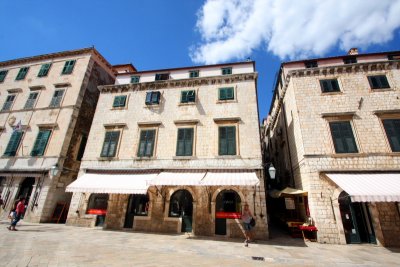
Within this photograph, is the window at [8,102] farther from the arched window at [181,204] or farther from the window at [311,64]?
the window at [311,64]

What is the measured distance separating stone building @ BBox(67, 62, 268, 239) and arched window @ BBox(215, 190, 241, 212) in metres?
0.05

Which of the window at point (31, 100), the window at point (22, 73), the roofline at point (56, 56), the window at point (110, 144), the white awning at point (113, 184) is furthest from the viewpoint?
the window at point (22, 73)

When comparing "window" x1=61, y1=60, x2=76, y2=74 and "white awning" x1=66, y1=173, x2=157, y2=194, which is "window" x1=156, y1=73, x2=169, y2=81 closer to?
"white awning" x1=66, y1=173, x2=157, y2=194

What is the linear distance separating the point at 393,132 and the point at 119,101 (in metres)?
17.9

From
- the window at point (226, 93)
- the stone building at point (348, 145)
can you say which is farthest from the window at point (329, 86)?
the window at point (226, 93)

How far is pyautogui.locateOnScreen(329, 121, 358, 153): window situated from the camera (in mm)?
10914

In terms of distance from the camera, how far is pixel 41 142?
1483cm

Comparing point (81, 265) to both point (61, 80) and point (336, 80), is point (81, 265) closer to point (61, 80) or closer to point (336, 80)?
point (336, 80)

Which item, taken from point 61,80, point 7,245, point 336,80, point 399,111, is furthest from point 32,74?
point 399,111

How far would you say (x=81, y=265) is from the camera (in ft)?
16.9

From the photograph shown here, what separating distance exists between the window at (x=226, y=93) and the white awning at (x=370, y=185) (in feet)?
24.5

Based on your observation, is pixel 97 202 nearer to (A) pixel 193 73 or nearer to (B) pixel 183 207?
(B) pixel 183 207

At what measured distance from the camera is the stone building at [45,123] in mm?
13766

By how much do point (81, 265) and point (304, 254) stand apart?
7630mm
